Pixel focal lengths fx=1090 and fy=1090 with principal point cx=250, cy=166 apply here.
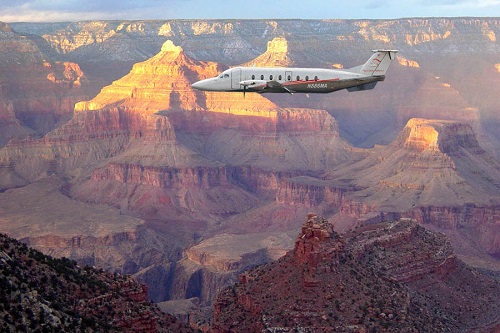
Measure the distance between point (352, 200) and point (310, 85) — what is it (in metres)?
107

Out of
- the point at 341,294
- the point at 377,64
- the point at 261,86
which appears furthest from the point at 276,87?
the point at 341,294

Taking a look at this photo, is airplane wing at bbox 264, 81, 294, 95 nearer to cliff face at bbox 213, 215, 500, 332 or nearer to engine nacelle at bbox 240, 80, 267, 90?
engine nacelle at bbox 240, 80, 267, 90

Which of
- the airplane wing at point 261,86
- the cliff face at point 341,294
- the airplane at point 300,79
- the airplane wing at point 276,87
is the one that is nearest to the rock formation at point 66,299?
the cliff face at point 341,294

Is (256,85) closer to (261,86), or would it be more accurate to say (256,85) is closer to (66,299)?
(261,86)

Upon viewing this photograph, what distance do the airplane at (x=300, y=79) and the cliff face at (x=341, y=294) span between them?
417 inches

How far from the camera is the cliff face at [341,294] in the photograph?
221ft

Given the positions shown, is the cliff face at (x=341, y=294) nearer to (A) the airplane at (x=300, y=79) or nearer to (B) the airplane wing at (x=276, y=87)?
(A) the airplane at (x=300, y=79)

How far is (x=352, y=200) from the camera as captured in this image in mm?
171000

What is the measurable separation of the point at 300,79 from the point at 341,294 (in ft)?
45.8

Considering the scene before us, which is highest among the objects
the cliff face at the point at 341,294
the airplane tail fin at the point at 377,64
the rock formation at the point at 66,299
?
the airplane tail fin at the point at 377,64

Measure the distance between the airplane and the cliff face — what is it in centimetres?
1059

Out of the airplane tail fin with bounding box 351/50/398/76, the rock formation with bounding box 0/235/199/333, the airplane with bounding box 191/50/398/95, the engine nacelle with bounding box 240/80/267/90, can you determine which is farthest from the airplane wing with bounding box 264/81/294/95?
the rock formation with bounding box 0/235/199/333

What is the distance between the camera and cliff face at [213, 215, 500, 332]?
67.4 meters

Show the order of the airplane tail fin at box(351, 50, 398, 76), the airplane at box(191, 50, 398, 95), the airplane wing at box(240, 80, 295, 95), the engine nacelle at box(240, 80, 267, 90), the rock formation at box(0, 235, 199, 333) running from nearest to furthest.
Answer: the rock formation at box(0, 235, 199, 333) → the airplane wing at box(240, 80, 295, 95) → the engine nacelle at box(240, 80, 267, 90) → the airplane at box(191, 50, 398, 95) → the airplane tail fin at box(351, 50, 398, 76)
